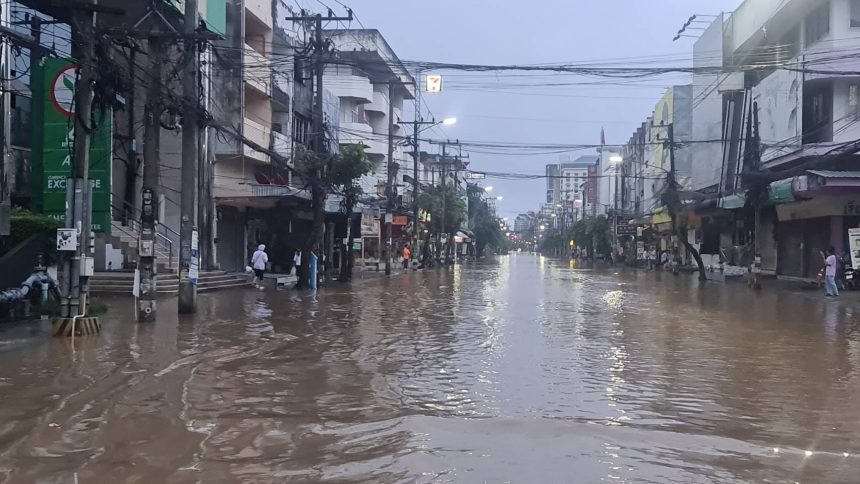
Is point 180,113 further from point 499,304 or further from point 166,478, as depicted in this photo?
point 166,478

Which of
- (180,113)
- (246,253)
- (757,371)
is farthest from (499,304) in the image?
(246,253)

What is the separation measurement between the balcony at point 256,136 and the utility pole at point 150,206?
55.6 ft

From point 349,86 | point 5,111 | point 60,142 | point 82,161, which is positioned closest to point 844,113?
point 60,142

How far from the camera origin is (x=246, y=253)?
3831cm

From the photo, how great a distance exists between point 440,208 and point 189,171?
46.1 meters

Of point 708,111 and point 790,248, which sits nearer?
point 790,248

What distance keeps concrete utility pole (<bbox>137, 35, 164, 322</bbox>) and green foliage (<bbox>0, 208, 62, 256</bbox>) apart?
2252mm

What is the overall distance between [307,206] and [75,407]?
92.6 feet

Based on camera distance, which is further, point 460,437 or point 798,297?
point 798,297

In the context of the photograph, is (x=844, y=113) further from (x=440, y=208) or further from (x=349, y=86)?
(x=440, y=208)

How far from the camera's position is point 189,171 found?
725 inches

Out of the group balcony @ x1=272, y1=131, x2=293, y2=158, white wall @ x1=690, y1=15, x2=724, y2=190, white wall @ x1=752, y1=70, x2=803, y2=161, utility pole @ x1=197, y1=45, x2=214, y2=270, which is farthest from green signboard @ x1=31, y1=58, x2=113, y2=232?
white wall @ x1=690, y1=15, x2=724, y2=190

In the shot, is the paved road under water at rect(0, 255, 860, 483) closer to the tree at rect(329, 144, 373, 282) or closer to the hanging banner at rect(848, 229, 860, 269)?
the hanging banner at rect(848, 229, 860, 269)

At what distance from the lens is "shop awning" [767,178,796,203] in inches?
1125
